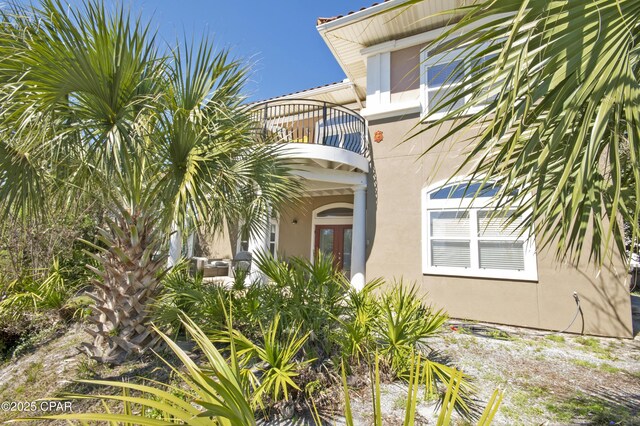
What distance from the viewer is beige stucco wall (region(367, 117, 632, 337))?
21.6ft

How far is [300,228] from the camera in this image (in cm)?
1324

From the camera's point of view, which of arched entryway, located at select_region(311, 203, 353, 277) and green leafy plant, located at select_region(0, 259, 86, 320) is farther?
arched entryway, located at select_region(311, 203, 353, 277)

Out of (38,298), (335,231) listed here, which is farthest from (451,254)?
(38,298)

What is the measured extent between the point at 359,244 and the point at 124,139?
6946mm

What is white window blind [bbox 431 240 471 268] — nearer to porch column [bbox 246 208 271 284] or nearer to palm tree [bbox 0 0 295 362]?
porch column [bbox 246 208 271 284]

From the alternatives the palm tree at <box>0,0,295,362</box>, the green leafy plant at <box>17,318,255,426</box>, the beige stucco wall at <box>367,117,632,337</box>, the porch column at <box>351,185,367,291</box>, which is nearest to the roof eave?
the beige stucco wall at <box>367,117,632,337</box>

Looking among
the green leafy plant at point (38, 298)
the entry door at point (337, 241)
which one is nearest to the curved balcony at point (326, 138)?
the entry door at point (337, 241)

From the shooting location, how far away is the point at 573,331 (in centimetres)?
675

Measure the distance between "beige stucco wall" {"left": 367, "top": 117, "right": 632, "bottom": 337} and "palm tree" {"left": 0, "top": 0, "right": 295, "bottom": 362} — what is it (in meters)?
3.31

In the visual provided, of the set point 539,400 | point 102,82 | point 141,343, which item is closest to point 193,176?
point 102,82

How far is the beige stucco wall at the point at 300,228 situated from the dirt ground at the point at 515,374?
24.1 ft

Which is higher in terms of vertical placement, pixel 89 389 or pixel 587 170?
→ pixel 587 170

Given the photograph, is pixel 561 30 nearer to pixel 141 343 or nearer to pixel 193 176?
pixel 193 176

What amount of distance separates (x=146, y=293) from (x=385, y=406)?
3826mm
